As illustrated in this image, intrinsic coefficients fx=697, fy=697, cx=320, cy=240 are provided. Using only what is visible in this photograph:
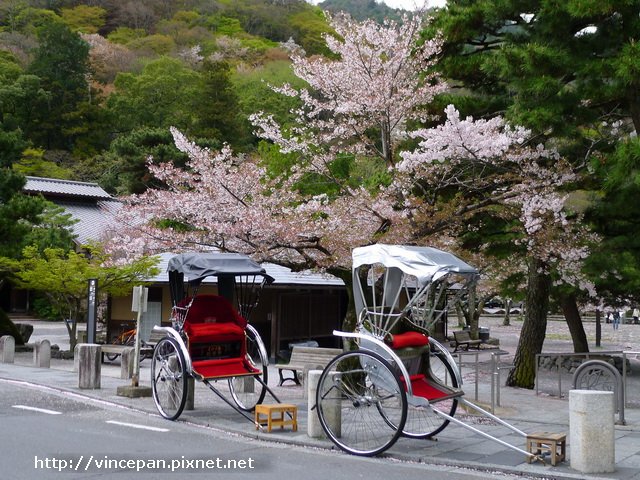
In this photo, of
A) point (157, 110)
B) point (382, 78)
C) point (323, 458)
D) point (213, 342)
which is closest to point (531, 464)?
point (323, 458)

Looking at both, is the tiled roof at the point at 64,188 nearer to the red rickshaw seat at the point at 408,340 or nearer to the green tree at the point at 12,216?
the green tree at the point at 12,216

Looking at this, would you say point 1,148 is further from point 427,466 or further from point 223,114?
point 223,114

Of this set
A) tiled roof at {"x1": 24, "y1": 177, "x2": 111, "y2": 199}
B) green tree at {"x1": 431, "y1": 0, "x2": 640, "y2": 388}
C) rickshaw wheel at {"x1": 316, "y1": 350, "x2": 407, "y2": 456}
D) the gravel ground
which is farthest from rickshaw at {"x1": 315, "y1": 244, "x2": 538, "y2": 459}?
tiled roof at {"x1": 24, "y1": 177, "x2": 111, "y2": 199}

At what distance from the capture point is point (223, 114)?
49.3 m

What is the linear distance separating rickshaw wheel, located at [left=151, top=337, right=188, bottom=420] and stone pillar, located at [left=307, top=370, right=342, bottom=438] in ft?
6.91

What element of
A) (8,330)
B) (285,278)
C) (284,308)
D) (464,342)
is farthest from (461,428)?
(8,330)

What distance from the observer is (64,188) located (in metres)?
44.4

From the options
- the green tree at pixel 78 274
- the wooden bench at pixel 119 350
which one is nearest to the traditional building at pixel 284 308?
the green tree at pixel 78 274

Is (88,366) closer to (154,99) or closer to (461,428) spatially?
(461,428)

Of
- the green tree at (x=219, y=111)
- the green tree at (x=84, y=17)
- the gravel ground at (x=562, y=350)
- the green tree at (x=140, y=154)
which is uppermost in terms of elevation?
the green tree at (x=84, y=17)

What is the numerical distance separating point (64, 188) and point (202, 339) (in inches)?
1449

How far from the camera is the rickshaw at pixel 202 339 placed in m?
10.5

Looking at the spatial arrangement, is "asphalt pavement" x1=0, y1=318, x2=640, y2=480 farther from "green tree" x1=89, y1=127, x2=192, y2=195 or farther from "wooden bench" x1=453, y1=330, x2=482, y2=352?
"green tree" x1=89, y1=127, x2=192, y2=195

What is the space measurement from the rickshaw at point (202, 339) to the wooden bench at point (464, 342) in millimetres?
16619
